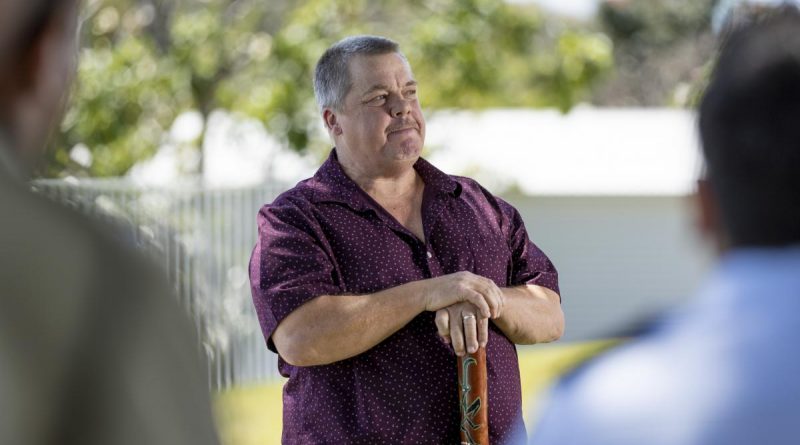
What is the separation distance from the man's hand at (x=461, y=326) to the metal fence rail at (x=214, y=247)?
612cm

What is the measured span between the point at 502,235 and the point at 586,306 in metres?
11.3

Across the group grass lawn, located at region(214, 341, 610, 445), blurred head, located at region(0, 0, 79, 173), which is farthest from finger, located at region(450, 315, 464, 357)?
grass lawn, located at region(214, 341, 610, 445)

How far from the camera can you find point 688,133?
4.82 feet

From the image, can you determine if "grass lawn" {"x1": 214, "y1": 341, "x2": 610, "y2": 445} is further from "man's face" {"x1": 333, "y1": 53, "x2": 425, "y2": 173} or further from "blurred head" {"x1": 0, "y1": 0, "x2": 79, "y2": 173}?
"blurred head" {"x1": 0, "y1": 0, "x2": 79, "y2": 173}

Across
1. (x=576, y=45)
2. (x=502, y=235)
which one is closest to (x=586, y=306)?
(x=576, y=45)

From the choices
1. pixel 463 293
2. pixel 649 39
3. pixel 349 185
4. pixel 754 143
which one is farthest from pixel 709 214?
pixel 649 39

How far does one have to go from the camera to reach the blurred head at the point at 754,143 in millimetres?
1354

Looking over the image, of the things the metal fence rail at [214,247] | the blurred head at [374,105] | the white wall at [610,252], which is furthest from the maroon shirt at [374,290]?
the white wall at [610,252]

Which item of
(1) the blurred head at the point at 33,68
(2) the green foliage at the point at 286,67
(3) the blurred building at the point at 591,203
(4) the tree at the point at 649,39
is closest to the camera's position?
(1) the blurred head at the point at 33,68

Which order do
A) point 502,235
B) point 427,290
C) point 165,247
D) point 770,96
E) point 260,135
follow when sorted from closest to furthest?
1. point 770,96
2. point 427,290
3. point 502,235
4. point 165,247
5. point 260,135

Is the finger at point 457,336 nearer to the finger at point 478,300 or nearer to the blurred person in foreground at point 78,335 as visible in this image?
the finger at point 478,300

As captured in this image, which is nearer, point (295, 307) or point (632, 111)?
point (295, 307)

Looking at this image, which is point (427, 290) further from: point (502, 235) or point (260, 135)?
point (260, 135)

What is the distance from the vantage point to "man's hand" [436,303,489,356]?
3318 millimetres
